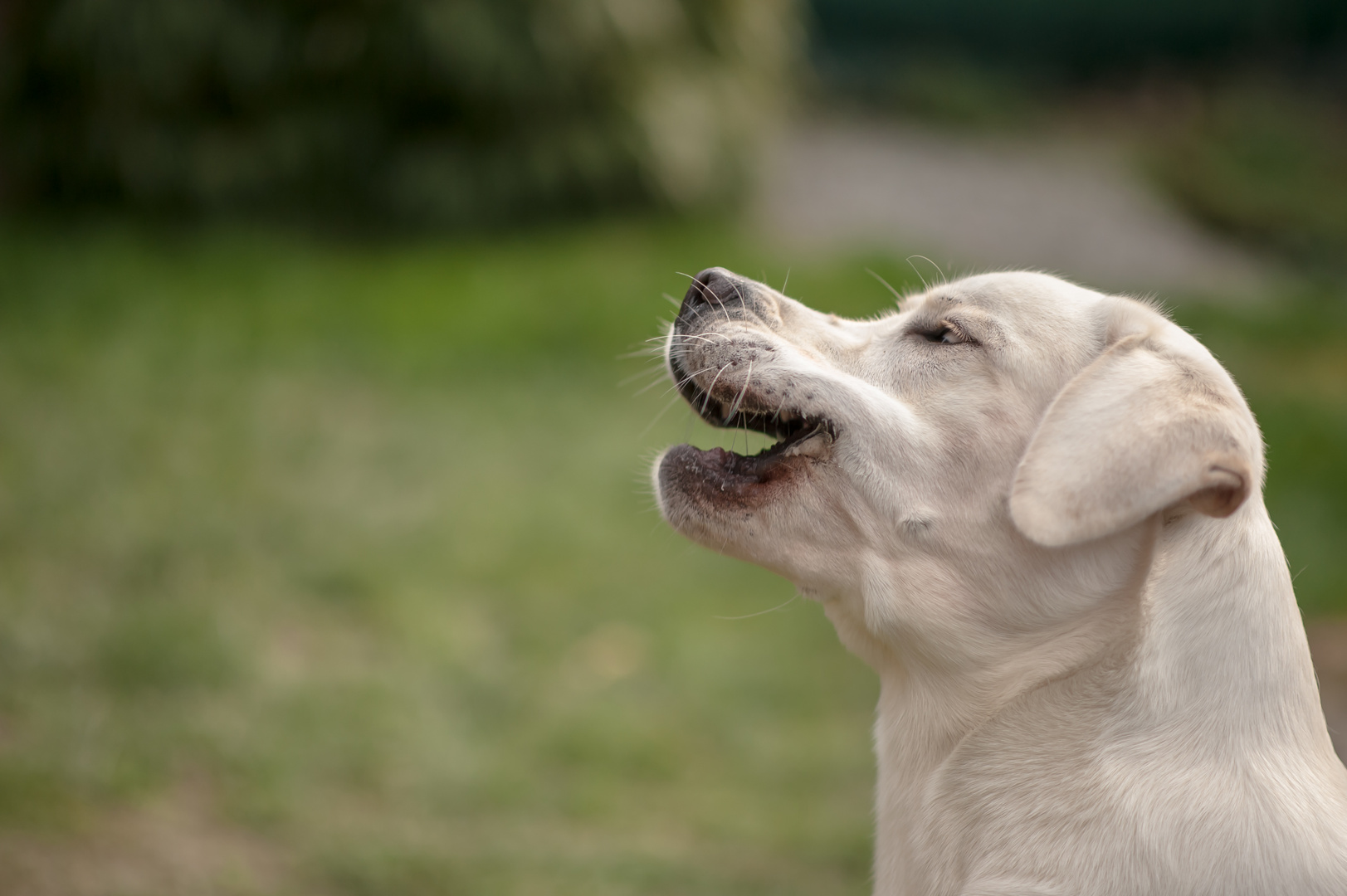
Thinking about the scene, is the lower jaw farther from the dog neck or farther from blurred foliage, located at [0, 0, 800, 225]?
blurred foliage, located at [0, 0, 800, 225]

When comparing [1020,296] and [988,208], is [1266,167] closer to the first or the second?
[988,208]

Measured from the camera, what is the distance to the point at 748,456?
2438mm

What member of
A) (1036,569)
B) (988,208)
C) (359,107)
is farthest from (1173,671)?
(988,208)

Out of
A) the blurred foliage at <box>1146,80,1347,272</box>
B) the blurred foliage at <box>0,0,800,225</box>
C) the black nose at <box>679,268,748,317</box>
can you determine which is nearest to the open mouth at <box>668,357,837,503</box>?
the black nose at <box>679,268,748,317</box>

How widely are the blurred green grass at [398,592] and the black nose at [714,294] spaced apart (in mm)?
2082

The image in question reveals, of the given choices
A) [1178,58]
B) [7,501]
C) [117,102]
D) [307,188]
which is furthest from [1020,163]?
[7,501]

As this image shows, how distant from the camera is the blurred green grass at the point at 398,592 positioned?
3725 mm

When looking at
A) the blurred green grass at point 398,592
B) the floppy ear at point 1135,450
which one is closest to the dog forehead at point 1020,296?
the floppy ear at point 1135,450

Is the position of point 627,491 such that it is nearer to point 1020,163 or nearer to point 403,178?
point 403,178

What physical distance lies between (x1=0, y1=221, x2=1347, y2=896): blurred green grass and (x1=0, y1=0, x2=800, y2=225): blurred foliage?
83 centimetres

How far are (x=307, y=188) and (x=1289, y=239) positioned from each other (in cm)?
863

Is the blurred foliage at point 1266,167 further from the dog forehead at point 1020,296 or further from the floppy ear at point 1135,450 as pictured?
the floppy ear at point 1135,450

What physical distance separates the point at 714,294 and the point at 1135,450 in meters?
0.99

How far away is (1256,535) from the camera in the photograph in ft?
6.52
